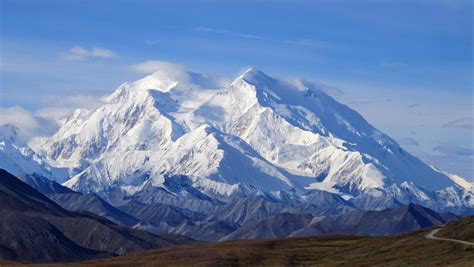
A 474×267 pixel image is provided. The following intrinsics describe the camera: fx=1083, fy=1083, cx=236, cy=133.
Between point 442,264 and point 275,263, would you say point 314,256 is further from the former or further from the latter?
point 442,264

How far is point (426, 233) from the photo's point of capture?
194 meters

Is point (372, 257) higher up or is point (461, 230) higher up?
point (461, 230)

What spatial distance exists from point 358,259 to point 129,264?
4155 cm

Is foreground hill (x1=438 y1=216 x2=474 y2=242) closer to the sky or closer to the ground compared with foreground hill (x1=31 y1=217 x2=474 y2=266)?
closer to the sky

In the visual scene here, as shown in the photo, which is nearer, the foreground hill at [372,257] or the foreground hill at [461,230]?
the foreground hill at [372,257]

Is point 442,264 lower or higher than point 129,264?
higher

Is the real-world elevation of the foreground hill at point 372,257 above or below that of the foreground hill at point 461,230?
below

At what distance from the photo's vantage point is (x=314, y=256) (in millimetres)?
195000

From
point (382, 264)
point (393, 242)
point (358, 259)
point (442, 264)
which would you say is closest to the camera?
point (442, 264)

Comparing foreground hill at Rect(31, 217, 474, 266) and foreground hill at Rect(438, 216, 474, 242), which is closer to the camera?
foreground hill at Rect(31, 217, 474, 266)

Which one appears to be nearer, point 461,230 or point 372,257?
point 372,257

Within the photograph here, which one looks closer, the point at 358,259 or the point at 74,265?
the point at 358,259

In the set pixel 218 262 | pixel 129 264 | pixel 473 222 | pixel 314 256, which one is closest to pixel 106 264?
pixel 129 264

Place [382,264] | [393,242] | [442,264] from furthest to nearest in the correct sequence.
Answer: [393,242], [382,264], [442,264]
